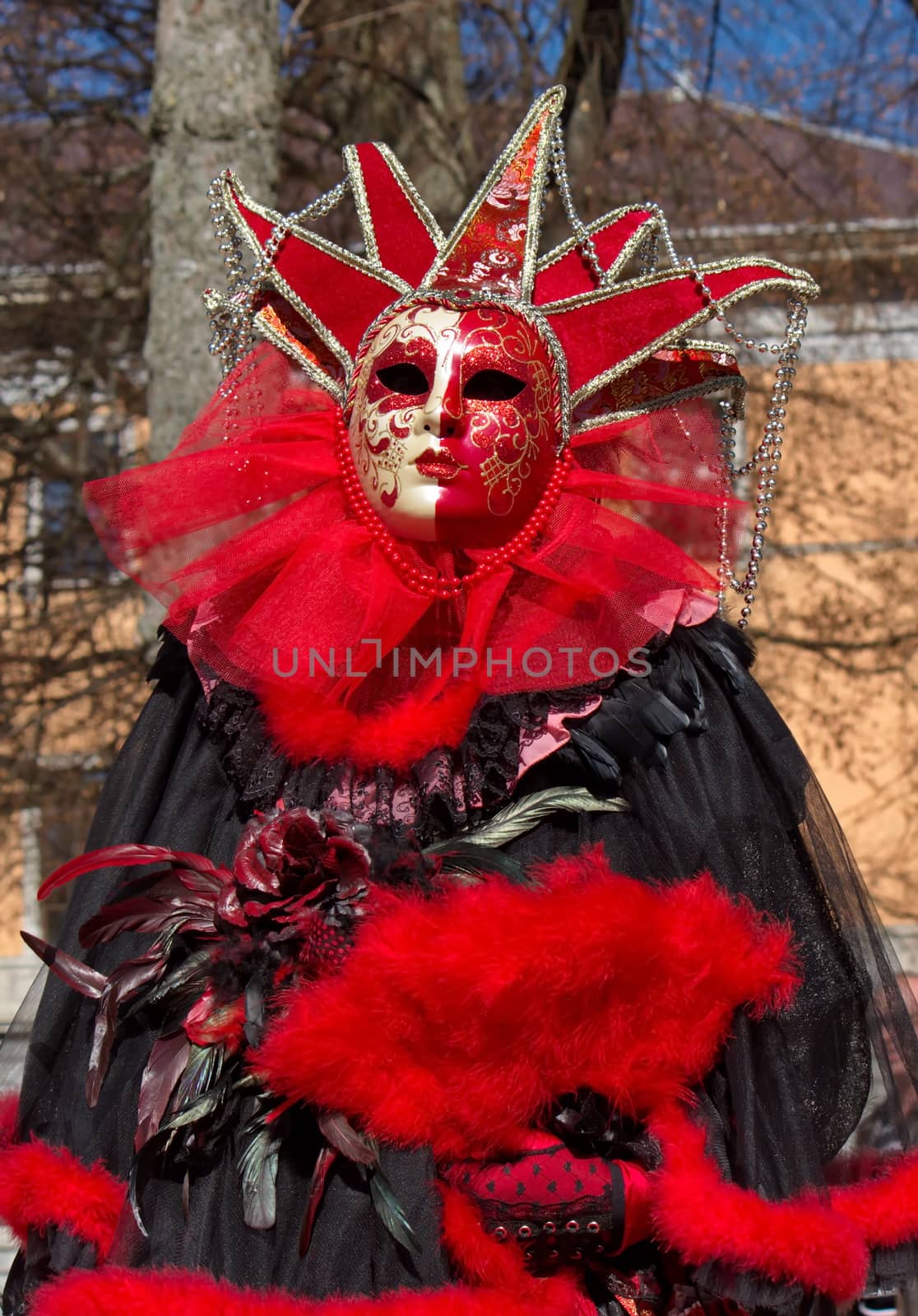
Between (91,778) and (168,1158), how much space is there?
4187 mm

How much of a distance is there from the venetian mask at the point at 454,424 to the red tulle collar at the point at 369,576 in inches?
2.8

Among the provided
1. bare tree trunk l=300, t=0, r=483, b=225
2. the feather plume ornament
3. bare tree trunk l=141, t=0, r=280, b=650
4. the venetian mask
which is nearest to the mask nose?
the venetian mask

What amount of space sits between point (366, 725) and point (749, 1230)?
2.64 ft

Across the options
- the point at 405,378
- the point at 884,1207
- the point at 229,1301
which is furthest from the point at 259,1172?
the point at 405,378

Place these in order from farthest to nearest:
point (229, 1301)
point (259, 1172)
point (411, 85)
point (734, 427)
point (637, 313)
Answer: point (411, 85) < point (734, 427) < point (637, 313) < point (259, 1172) < point (229, 1301)

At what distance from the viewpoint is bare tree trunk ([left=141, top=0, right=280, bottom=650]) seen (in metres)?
3.80

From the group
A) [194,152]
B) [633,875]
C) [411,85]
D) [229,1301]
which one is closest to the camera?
[229,1301]

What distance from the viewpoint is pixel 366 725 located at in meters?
1.83

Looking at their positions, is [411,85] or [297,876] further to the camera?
[411,85]

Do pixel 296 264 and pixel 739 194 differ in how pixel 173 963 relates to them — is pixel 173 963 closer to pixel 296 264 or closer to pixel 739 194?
pixel 296 264

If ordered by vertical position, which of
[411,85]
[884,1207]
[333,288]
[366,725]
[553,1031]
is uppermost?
[411,85]

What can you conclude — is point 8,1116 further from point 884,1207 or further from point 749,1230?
point 884,1207

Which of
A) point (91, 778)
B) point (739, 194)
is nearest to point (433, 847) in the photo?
point (91, 778)

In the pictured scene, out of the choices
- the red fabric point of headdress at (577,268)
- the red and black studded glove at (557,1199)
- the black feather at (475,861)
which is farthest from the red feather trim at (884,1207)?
the red fabric point of headdress at (577,268)
